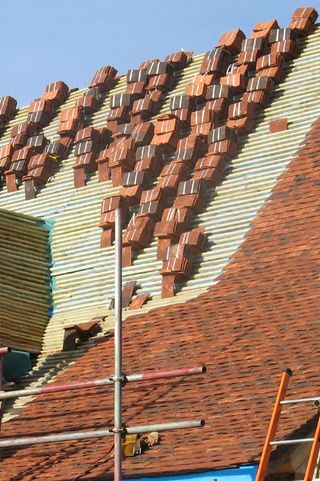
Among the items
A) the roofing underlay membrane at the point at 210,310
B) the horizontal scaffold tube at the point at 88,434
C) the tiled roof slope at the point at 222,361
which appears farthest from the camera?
the roofing underlay membrane at the point at 210,310

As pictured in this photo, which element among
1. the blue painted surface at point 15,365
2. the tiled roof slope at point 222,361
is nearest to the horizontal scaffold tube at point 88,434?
the tiled roof slope at point 222,361

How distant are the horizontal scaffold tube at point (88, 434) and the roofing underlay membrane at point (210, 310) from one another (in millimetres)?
401

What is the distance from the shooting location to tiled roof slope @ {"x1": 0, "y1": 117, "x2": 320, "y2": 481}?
1730 centimetres

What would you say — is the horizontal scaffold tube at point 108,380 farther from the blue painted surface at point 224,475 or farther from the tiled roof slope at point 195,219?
the tiled roof slope at point 195,219

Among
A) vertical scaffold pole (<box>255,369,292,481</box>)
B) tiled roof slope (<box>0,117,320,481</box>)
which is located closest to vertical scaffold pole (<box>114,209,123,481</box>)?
tiled roof slope (<box>0,117,320,481</box>)

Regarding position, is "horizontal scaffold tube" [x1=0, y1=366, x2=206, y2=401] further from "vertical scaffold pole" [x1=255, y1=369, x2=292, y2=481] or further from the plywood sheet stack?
the plywood sheet stack

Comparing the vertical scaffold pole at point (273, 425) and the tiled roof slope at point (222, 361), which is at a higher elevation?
the tiled roof slope at point (222, 361)

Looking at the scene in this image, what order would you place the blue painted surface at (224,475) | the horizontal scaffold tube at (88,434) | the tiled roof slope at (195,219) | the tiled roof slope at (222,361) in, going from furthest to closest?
the tiled roof slope at (195,219) → the tiled roof slope at (222,361) → the horizontal scaffold tube at (88,434) → the blue painted surface at (224,475)

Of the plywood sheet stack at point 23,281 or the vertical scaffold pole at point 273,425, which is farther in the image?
the plywood sheet stack at point 23,281

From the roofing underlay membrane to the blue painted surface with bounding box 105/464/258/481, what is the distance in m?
0.07

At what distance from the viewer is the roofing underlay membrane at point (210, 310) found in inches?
696

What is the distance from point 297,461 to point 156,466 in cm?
183

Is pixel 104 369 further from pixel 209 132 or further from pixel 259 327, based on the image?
pixel 209 132

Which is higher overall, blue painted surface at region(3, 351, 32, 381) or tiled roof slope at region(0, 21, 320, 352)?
tiled roof slope at region(0, 21, 320, 352)
